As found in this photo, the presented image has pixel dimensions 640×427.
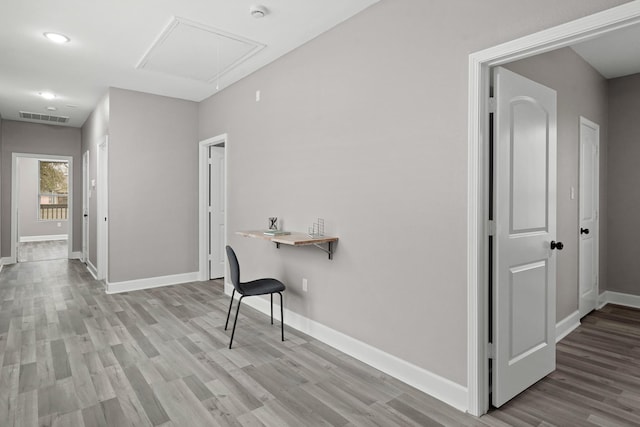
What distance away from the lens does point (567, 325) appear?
11.4 ft

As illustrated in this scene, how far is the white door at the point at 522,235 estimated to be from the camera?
86.5 inches

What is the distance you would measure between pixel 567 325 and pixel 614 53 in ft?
8.80

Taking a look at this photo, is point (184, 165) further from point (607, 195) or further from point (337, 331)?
point (607, 195)

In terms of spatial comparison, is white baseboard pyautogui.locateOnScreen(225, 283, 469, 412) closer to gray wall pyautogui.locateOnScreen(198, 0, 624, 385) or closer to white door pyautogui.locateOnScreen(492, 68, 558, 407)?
gray wall pyautogui.locateOnScreen(198, 0, 624, 385)

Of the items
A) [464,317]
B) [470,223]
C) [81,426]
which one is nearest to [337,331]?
[464,317]

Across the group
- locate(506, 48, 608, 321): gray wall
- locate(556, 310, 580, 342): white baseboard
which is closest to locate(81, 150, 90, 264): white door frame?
locate(506, 48, 608, 321): gray wall

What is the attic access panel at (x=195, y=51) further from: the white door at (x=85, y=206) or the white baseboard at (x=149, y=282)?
the white door at (x=85, y=206)

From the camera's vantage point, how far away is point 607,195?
4.41 metres

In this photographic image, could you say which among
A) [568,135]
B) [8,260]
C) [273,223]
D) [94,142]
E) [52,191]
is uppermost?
[94,142]

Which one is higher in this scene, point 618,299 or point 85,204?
point 85,204

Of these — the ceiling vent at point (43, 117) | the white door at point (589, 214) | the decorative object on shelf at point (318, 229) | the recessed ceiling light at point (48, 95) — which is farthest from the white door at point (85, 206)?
the white door at point (589, 214)

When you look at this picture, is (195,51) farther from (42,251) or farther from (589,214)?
(42,251)

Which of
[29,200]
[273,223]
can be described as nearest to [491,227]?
[273,223]

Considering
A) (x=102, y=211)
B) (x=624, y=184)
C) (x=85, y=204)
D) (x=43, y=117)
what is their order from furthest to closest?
(x=85, y=204) < (x=43, y=117) < (x=102, y=211) < (x=624, y=184)
